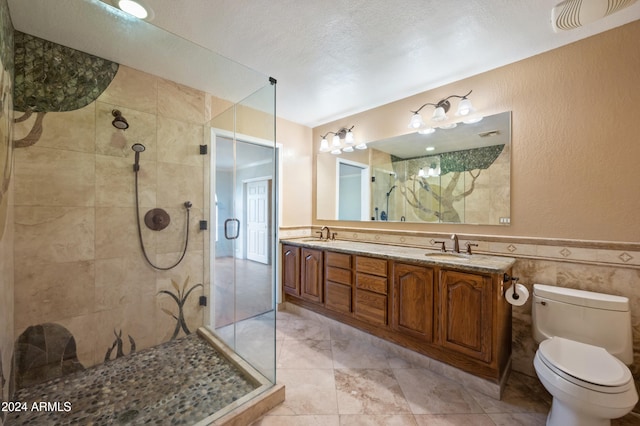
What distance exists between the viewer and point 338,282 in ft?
8.44

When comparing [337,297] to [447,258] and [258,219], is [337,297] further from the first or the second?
[258,219]

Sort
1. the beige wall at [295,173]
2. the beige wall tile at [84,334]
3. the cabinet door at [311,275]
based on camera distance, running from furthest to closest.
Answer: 1. the beige wall at [295,173]
2. the cabinet door at [311,275]
3. the beige wall tile at [84,334]

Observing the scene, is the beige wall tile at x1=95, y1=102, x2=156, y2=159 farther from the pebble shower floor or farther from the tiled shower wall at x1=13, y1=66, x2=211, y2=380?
the pebble shower floor

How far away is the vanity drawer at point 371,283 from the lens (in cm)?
223

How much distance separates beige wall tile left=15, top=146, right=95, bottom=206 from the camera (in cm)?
169

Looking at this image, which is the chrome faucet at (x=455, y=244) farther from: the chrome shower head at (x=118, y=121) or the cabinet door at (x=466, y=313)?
the chrome shower head at (x=118, y=121)

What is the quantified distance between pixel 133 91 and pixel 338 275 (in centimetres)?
246

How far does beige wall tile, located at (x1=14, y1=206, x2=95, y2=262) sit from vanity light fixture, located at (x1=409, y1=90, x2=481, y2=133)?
2910 mm

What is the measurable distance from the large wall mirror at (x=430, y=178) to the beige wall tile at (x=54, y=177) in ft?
7.97

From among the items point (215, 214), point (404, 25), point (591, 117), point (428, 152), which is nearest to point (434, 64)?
point (404, 25)

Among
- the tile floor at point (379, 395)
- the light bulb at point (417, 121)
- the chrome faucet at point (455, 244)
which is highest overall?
the light bulb at point (417, 121)

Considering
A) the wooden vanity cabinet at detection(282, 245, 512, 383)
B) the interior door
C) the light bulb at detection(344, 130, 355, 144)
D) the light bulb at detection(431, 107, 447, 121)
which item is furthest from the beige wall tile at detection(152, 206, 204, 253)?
the light bulb at detection(431, 107, 447, 121)

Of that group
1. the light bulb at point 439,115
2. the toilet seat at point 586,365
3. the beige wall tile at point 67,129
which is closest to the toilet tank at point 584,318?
the toilet seat at point 586,365

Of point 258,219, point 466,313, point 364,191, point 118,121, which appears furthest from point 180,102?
point 466,313
